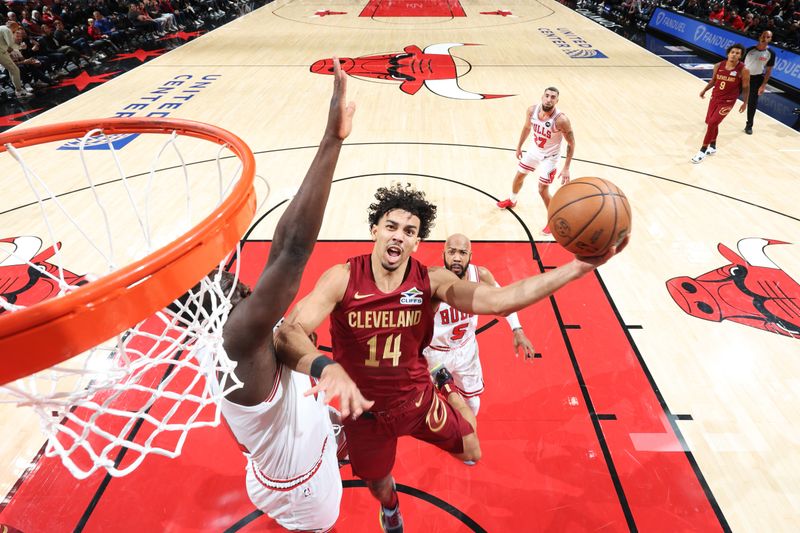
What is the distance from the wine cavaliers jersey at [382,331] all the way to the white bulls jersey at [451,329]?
1.85 feet

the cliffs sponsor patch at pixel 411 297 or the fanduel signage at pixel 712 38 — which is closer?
the cliffs sponsor patch at pixel 411 297

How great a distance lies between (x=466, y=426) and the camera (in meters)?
2.74

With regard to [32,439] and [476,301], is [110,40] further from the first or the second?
[476,301]

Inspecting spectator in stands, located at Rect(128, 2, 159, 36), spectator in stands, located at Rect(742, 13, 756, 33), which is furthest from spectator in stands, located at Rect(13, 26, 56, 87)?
spectator in stands, located at Rect(742, 13, 756, 33)

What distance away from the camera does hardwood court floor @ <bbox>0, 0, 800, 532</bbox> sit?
2793 mm

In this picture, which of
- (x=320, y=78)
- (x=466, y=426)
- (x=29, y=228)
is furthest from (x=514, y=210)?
(x=320, y=78)

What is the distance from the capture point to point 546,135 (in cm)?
515

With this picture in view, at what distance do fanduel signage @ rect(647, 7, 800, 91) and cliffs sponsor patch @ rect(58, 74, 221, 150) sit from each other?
498 inches

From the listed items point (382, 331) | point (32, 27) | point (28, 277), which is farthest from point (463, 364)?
point (32, 27)

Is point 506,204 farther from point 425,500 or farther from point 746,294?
point 425,500

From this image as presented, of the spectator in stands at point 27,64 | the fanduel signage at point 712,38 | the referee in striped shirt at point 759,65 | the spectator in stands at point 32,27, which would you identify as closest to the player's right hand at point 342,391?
the referee in striped shirt at point 759,65

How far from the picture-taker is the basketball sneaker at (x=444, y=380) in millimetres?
3164

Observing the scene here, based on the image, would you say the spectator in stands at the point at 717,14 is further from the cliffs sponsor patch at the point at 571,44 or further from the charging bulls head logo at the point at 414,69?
the charging bulls head logo at the point at 414,69

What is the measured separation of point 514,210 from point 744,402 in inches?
123
